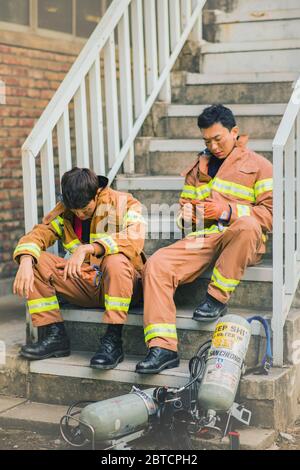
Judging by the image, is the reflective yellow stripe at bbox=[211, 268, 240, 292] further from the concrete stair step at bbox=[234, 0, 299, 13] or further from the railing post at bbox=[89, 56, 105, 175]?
the concrete stair step at bbox=[234, 0, 299, 13]

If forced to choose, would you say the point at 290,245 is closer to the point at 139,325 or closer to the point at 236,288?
the point at 236,288

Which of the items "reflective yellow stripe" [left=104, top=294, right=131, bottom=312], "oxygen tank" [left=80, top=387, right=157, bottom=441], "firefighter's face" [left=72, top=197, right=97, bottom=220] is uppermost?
"firefighter's face" [left=72, top=197, right=97, bottom=220]

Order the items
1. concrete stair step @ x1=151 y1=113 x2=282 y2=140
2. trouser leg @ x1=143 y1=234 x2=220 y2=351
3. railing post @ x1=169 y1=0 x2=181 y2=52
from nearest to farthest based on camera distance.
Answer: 1. trouser leg @ x1=143 y1=234 x2=220 y2=351
2. concrete stair step @ x1=151 y1=113 x2=282 y2=140
3. railing post @ x1=169 y1=0 x2=181 y2=52

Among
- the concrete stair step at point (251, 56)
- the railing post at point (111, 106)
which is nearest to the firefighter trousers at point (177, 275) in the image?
the railing post at point (111, 106)

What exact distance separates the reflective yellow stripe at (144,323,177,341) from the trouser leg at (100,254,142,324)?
183 millimetres

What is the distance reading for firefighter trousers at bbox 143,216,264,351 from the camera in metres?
4.57

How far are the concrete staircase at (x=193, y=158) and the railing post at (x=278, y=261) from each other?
99mm

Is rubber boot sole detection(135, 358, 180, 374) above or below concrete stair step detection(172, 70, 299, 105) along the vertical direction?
below

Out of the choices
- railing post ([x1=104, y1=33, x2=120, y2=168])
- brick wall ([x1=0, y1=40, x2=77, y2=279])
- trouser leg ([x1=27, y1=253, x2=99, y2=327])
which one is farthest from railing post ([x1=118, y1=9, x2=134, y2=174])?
trouser leg ([x1=27, y1=253, x2=99, y2=327])

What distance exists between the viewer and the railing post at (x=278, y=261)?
14.6 feet

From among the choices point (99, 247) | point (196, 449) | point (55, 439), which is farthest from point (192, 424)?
point (99, 247)

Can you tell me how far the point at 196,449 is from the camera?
4148 millimetres

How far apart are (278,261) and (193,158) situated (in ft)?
6.16

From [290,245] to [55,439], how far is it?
170 centimetres
